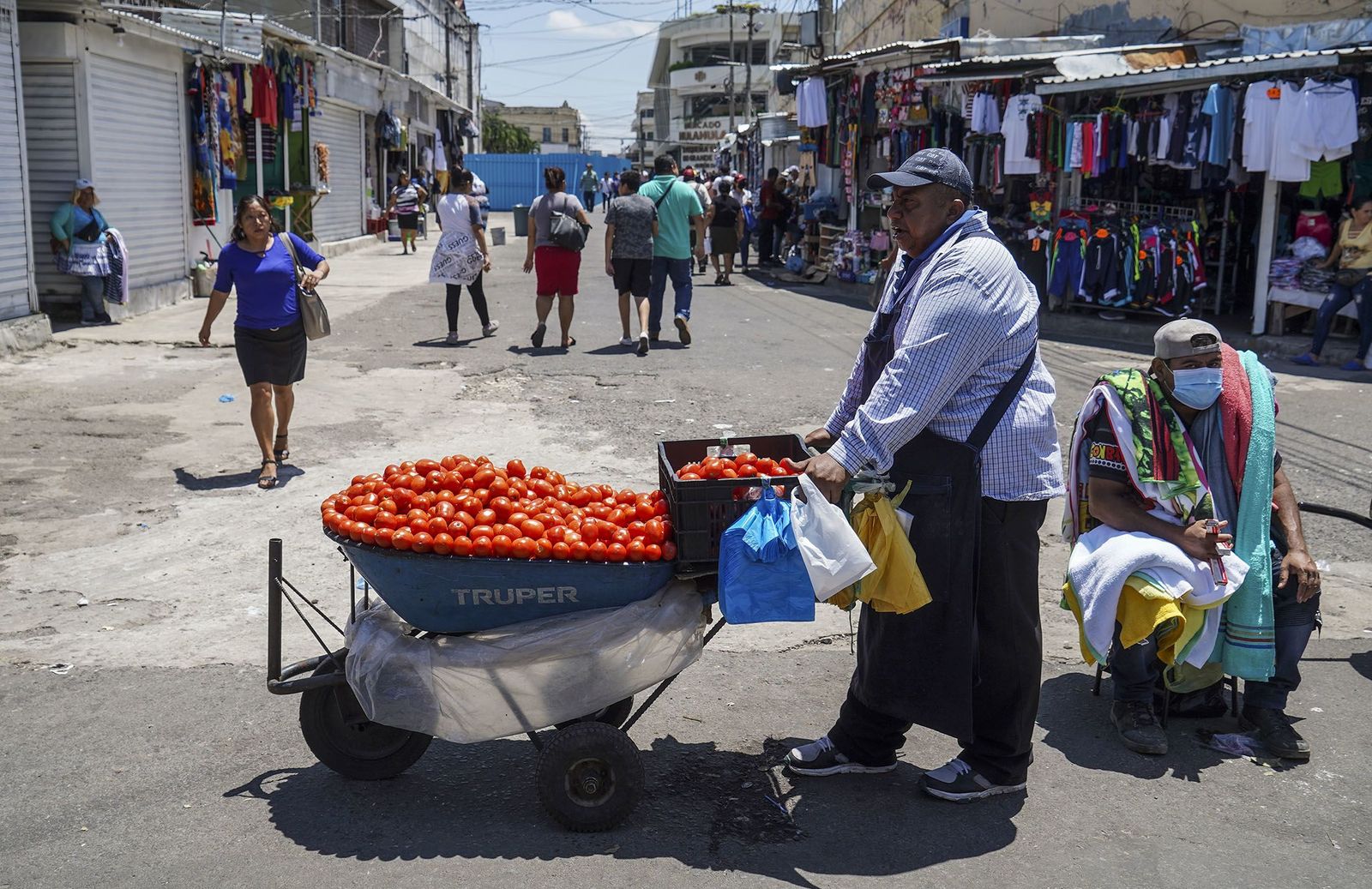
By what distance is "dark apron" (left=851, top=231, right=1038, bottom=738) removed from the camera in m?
3.64

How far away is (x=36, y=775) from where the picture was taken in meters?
3.92

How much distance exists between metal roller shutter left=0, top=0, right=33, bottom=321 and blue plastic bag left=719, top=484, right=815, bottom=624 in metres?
11.3

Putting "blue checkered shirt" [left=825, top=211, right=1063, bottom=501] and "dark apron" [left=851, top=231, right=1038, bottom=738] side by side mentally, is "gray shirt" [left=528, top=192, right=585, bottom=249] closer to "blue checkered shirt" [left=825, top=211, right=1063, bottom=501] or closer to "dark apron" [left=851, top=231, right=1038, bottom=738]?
"dark apron" [left=851, top=231, right=1038, bottom=738]

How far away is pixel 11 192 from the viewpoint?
40.8 ft

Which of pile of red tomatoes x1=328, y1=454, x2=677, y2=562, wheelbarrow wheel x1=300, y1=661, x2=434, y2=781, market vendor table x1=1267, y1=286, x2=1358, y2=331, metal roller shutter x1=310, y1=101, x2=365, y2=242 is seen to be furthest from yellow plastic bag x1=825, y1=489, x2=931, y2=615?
metal roller shutter x1=310, y1=101, x2=365, y2=242

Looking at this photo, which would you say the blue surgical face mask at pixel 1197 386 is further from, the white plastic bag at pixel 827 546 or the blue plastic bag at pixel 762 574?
the blue plastic bag at pixel 762 574

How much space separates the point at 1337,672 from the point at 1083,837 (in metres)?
1.99

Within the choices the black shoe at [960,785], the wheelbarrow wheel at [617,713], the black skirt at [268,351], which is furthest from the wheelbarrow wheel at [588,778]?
the black skirt at [268,351]

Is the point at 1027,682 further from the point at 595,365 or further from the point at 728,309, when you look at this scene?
the point at 728,309

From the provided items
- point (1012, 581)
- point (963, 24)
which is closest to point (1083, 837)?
point (1012, 581)

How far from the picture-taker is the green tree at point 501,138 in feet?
279

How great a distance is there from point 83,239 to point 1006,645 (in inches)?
A: 513

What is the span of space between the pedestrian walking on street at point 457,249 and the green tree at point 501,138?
2811 inches

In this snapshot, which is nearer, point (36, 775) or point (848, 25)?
point (36, 775)
